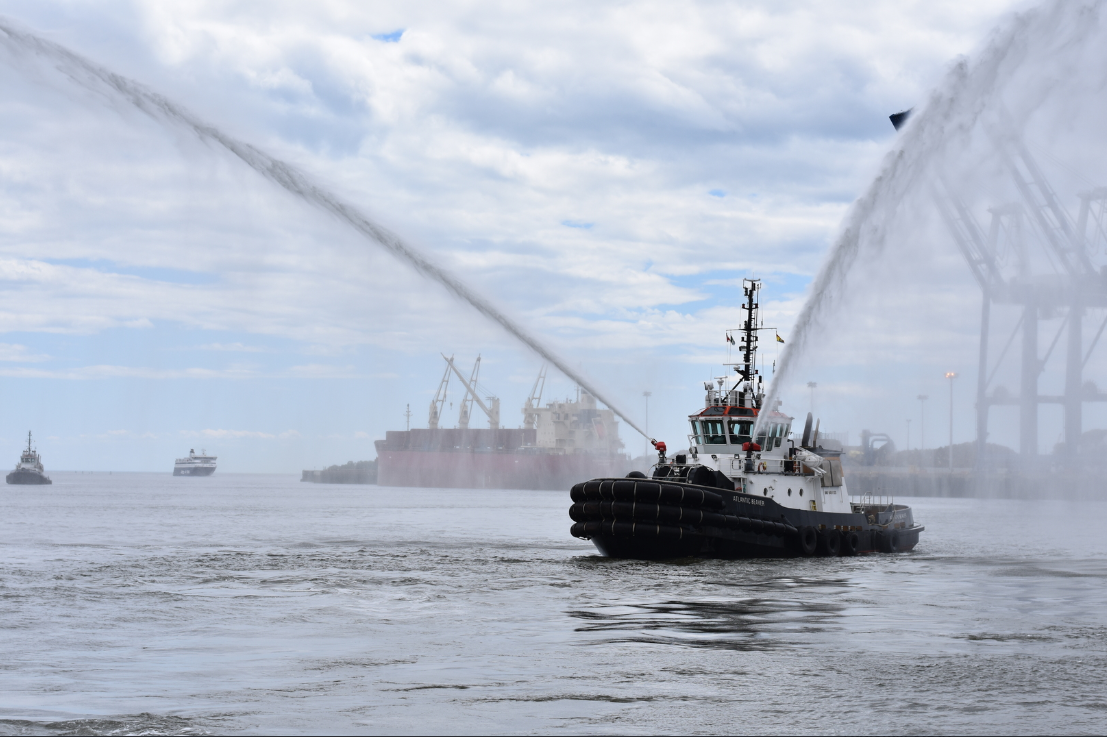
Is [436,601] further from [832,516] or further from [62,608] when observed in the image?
[832,516]

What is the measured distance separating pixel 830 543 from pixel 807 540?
1839 mm

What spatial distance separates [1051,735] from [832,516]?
80.0 ft

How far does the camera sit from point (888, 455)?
14875cm

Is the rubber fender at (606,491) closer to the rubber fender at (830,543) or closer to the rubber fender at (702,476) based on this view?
the rubber fender at (702,476)

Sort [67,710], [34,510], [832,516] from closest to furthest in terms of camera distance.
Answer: [67,710] → [832,516] → [34,510]

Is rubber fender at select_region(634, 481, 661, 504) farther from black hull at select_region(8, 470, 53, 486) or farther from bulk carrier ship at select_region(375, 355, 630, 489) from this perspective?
black hull at select_region(8, 470, 53, 486)

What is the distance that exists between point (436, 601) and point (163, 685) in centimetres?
1057

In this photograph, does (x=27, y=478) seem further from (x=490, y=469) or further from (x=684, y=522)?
(x=684, y=522)

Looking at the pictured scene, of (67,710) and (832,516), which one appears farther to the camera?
(832,516)

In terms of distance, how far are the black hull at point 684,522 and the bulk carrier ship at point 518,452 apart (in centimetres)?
10496

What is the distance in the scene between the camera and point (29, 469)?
17212cm

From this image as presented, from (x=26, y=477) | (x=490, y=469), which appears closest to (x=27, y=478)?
(x=26, y=477)

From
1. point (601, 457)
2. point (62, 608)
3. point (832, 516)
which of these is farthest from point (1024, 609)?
point (601, 457)

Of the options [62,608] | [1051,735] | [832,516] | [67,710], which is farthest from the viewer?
[832,516]
